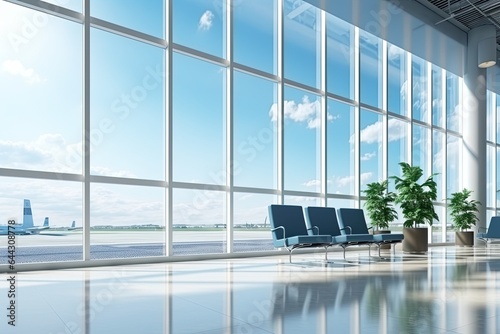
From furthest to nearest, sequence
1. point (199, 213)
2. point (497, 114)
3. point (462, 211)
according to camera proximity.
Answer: point (497, 114)
point (462, 211)
point (199, 213)

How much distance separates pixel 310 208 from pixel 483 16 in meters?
8.52

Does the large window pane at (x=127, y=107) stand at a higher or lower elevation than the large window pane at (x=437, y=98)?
lower

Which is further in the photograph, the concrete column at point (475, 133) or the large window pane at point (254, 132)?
the concrete column at point (475, 133)

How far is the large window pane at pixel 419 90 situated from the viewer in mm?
13766

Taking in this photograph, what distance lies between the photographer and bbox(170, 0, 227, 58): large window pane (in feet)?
28.2

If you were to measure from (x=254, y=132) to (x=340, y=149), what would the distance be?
277 centimetres

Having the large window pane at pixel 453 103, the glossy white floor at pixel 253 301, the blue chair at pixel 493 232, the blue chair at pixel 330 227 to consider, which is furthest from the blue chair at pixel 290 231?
the large window pane at pixel 453 103

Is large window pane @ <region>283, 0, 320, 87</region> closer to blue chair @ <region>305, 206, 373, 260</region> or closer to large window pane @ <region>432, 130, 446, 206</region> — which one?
blue chair @ <region>305, 206, 373, 260</region>

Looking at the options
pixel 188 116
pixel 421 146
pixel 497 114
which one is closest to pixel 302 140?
pixel 188 116

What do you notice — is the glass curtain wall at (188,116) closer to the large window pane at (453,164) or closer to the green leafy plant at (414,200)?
the green leafy plant at (414,200)

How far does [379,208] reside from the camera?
35.5 feet

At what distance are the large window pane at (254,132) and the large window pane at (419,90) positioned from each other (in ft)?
19.2

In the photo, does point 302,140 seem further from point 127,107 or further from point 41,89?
point 41,89

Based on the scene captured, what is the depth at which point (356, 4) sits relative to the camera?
986cm
